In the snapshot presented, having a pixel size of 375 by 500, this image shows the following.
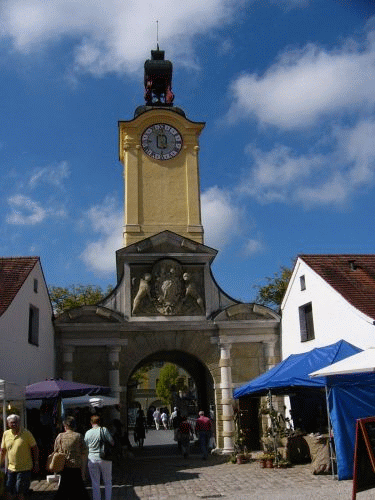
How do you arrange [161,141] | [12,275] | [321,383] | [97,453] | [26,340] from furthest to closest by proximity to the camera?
[161,141], [12,275], [26,340], [321,383], [97,453]

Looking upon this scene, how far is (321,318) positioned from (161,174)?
1047cm

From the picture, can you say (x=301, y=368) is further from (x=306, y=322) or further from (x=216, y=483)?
(x=306, y=322)

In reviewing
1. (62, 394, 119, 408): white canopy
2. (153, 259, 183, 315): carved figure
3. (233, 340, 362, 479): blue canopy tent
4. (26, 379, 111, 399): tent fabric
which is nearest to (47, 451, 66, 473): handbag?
(26, 379, 111, 399): tent fabric

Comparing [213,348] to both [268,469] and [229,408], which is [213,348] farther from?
[268,469]

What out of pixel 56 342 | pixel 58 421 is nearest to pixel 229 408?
pixel 56 342

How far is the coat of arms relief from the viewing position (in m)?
23.4

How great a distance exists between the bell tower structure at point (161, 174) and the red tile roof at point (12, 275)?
217 inches

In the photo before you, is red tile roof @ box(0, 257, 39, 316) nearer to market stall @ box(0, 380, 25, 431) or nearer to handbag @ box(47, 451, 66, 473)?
market stall @ box(0, 380, 25, 431)

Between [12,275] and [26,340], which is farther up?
[12,275]

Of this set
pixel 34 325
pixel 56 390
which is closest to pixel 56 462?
pixel 56 390

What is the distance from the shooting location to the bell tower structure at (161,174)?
26.7 meters

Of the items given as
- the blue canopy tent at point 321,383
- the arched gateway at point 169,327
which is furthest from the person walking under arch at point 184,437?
the blue canopy tent at point 321,383

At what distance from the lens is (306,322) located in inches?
880

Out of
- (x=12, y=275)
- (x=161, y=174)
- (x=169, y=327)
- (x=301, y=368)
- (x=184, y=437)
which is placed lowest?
(x=184, y=437)
